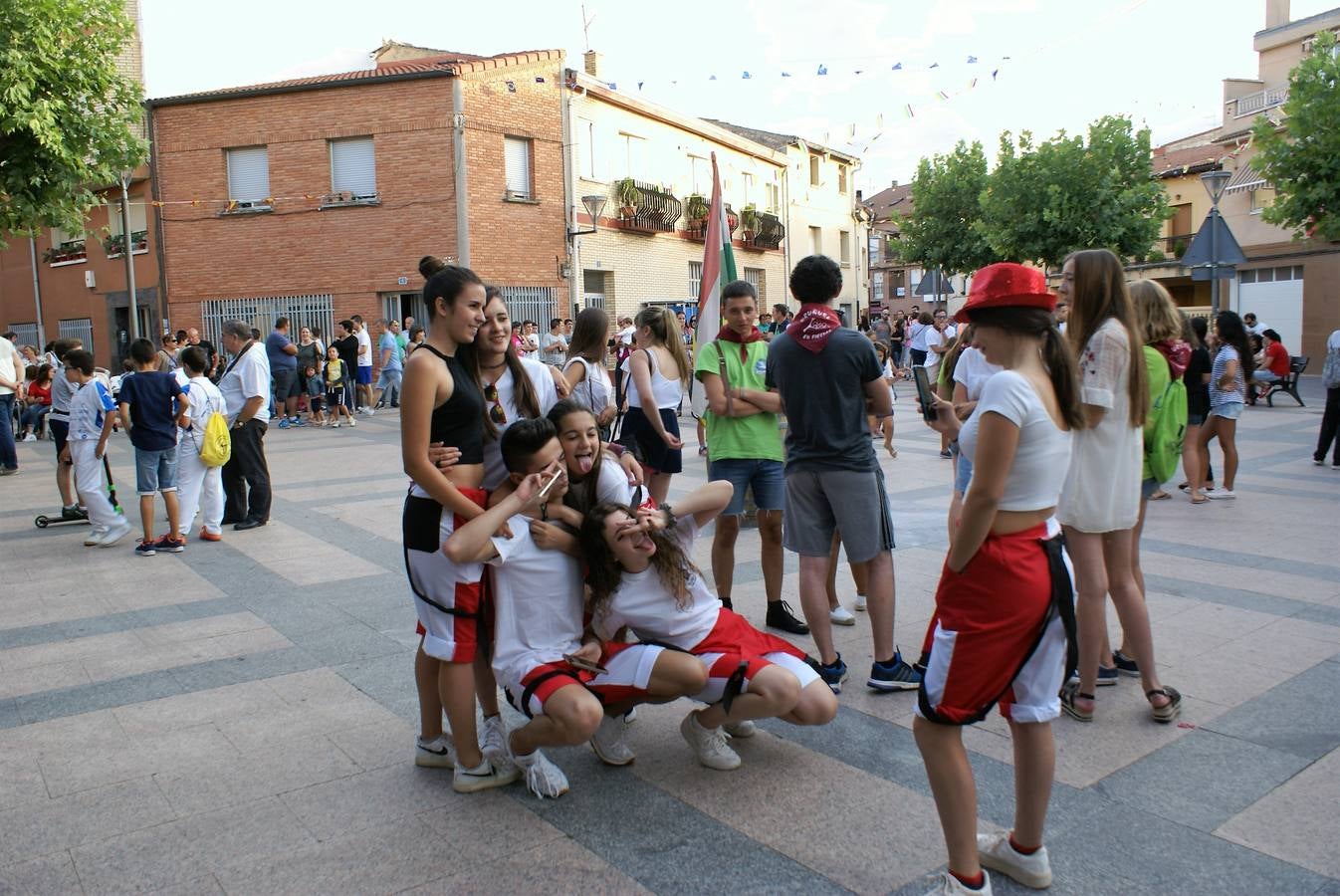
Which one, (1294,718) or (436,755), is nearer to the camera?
(436,755)

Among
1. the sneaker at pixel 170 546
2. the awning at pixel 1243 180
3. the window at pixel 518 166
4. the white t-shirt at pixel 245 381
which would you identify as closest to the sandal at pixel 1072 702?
the sneaker at pixel 170 546

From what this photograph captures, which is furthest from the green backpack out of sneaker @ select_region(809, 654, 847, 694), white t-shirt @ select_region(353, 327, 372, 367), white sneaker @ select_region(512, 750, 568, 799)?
white t-shirt @ select_region(353, 327, 372, 367)

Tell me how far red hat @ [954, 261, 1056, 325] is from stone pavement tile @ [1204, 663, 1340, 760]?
208 cm

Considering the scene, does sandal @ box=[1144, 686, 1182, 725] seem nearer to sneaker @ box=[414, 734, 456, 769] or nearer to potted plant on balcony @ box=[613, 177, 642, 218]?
sneaker @ box=[414, 734, 456, 769]

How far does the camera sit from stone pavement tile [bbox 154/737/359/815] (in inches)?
137

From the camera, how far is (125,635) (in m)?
5.48

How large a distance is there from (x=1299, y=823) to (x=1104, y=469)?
52.6 inches

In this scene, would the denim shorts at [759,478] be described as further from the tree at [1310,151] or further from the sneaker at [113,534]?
the tree at [1310,151]

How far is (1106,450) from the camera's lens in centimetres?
390

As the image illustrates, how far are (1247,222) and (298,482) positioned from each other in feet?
98.5

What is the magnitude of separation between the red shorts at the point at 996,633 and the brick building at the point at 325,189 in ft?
66.4

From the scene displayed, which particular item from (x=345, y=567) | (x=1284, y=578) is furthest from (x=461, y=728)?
(x=1284, y=578)

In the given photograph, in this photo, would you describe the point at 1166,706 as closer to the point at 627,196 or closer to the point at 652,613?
the point at 652,613

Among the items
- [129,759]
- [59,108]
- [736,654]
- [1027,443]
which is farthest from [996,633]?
[59,108]
